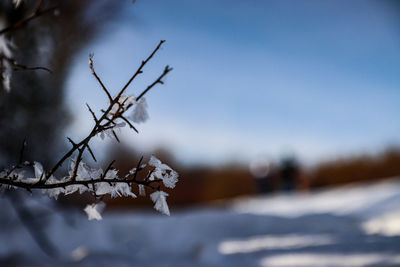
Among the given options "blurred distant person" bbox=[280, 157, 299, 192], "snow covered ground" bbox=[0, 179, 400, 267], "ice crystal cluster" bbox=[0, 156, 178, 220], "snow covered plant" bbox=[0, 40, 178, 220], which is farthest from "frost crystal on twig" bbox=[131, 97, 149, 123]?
"blurred distant person" bbox=[280, 157, 299, 192]

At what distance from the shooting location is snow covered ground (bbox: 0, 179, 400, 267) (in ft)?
7.59

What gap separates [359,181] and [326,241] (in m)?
11.8

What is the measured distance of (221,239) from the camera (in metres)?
3.35

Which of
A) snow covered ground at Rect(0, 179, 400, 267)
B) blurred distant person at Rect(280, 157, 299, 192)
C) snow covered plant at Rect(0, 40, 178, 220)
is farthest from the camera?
blurred distant person at Rect(280, 157, 299, 192)

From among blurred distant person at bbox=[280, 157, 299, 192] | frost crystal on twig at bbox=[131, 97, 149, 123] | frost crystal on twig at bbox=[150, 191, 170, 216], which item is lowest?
frost crystal on twig at bbox=[150, 191, 170, 216]

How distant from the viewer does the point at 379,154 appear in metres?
13.2

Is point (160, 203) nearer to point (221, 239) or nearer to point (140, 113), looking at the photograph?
point (140, 113)

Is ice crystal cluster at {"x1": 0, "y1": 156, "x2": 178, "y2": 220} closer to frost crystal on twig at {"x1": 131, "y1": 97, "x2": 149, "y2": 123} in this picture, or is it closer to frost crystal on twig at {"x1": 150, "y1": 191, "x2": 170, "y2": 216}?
frost crystal on twig at {"x1": 150, "y1": 191, "x2": 170, "y2": 216}

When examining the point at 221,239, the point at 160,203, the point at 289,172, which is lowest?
the point at 160,203

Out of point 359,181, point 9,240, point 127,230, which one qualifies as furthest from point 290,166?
point 9,240

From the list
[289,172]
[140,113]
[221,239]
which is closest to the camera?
[140,113]

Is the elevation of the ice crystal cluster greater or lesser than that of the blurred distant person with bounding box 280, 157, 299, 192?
lesser

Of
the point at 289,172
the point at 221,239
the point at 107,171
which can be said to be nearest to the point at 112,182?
the point at 107,171

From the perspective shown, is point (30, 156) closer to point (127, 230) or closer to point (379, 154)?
point (127, 230)
